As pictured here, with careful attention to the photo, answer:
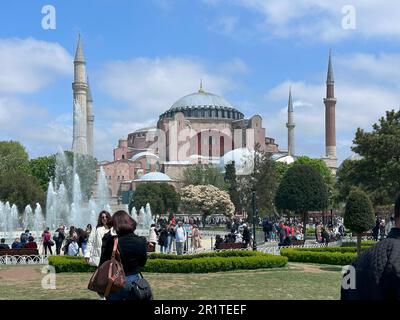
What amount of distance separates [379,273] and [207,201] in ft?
141

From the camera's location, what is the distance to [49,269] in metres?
12.0

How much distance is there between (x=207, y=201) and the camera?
45.4 m

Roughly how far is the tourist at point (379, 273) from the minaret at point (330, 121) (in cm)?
6272

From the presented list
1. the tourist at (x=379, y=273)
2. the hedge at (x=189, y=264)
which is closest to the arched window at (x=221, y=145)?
the hedge at (x=189, y=264)

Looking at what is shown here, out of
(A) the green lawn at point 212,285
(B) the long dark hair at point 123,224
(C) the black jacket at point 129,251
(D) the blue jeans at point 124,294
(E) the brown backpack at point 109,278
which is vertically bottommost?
(A) the green lawn at point 212,285

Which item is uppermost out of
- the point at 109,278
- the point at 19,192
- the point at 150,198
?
the point at 19,192

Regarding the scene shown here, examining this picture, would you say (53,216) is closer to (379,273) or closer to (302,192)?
(302,192)

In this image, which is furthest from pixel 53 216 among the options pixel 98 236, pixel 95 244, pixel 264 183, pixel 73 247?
pixel 98 236

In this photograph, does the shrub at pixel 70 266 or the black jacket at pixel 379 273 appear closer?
the black jacket at pixel 379 273

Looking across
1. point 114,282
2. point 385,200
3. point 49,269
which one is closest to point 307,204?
point 385,200

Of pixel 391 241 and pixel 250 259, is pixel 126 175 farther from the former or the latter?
pixel 391 241

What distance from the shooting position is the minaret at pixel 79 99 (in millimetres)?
56594

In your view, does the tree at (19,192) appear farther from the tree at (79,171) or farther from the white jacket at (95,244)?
the white jacket at (95,244)
